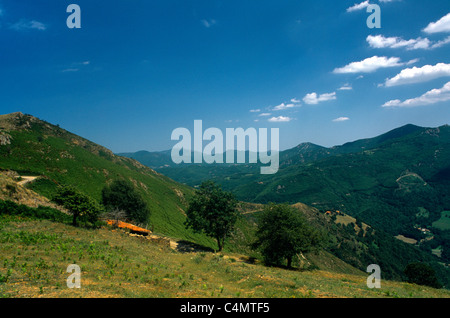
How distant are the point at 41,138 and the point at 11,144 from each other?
1822 cm

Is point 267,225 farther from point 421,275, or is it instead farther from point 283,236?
point 421,275

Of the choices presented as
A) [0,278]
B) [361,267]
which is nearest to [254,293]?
[0,278]

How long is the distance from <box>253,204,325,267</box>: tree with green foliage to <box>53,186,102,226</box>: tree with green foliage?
87.4ft

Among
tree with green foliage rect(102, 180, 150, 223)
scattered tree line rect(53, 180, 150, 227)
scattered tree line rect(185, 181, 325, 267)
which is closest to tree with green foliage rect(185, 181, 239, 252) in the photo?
scattered tree line rect(185, 181, 325, 267)

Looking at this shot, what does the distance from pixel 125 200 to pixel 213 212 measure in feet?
90.6

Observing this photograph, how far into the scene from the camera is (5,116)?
378 feet

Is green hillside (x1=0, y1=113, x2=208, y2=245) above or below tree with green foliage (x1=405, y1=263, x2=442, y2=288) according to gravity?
above

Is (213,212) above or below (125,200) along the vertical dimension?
above

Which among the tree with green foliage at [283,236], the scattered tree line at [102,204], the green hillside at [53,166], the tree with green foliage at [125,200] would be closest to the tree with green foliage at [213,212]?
the tree with green foliage at [283,236]

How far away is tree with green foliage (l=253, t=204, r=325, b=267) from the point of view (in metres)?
34.9

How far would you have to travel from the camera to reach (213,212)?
1570 inches

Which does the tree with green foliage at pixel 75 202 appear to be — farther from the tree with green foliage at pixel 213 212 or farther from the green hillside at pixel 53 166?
the green hillside at pixel 53 166

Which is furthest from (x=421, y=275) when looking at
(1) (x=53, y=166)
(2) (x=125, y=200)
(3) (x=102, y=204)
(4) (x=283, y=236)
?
(1) (x=53, y=166)

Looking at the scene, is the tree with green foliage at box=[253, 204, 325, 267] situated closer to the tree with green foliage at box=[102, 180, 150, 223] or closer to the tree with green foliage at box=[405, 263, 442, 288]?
the tree with green foliage at box=[102, 180, 150, 223]
